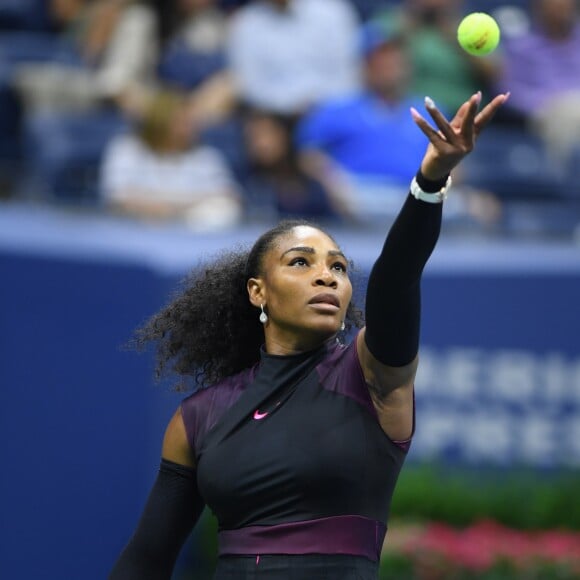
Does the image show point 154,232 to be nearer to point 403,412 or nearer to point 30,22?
point 30,22

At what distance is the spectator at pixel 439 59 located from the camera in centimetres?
727

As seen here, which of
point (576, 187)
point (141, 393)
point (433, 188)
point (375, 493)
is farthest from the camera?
point (576, 187)

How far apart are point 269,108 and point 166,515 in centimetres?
394

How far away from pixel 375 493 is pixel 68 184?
3.41 m

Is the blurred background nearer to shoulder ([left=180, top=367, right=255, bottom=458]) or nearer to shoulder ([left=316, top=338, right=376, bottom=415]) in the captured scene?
shoulder ([left=180, top=367, right=255, bottom=458])

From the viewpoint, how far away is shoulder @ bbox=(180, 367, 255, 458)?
309cm

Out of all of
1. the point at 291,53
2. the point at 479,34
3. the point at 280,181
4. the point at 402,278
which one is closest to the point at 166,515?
the point at 402,278

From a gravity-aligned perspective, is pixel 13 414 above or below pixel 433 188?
below

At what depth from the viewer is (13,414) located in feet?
19.2

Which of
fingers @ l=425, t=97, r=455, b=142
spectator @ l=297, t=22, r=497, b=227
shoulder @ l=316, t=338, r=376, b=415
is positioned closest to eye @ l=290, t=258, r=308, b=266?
shoulder @ l=316, t=338, r=376, b=415

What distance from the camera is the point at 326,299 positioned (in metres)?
3.02

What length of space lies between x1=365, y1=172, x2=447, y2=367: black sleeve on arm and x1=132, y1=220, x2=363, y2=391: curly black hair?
547 millimetres

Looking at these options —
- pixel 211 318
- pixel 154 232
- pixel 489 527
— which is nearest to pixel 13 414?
pixel 154 232

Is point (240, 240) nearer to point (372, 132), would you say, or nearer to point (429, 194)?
point (372, 132)
